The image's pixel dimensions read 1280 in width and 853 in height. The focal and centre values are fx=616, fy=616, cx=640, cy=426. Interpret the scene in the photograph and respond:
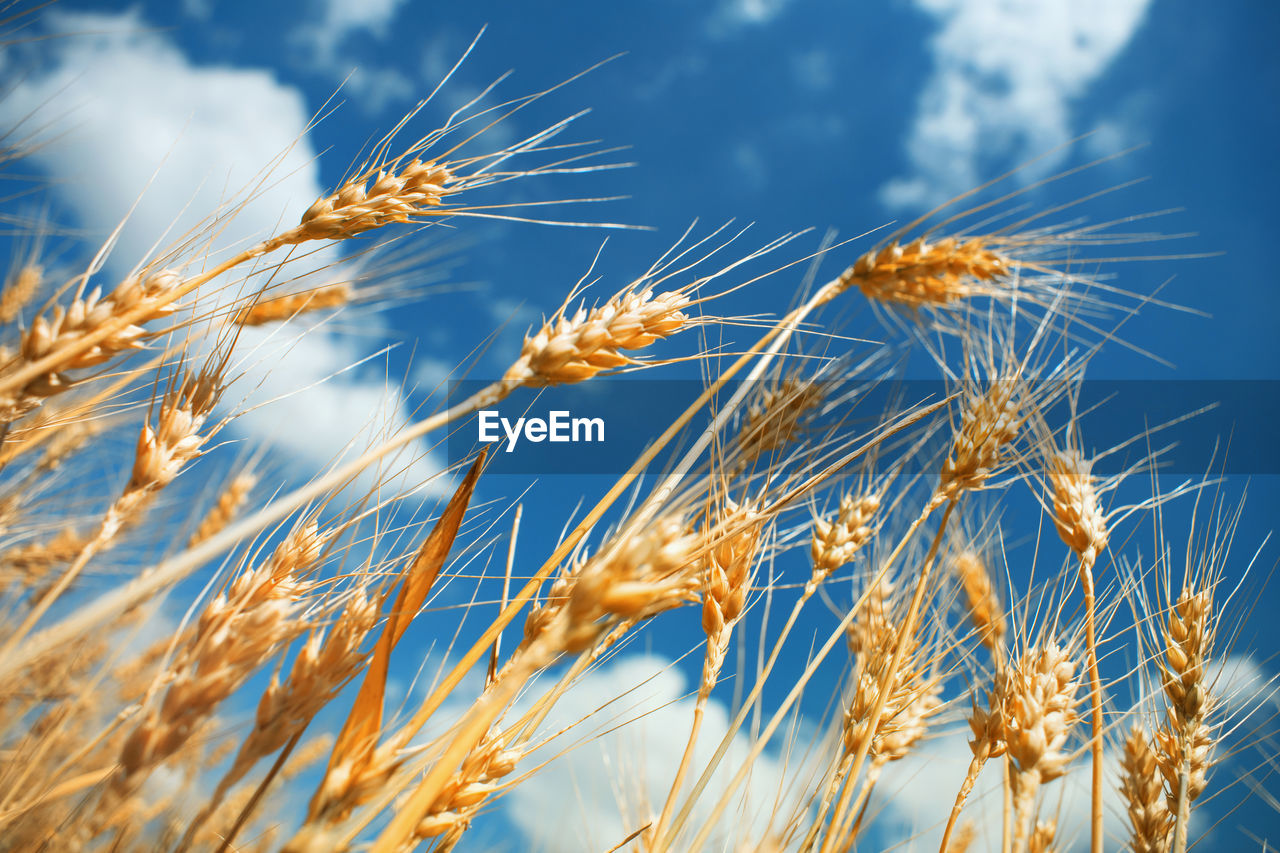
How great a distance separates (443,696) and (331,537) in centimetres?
48

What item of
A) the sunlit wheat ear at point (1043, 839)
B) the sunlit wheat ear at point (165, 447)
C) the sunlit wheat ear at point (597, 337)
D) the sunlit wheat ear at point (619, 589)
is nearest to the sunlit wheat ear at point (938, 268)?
the sunlit wheat ear at point (597, 337)

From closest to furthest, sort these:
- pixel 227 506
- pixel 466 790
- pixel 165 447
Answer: pixel 466 790
pixel 165 447
pixel 227 506

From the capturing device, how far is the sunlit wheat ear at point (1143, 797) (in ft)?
5.18

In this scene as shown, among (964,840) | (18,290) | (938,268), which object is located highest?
(938,268)

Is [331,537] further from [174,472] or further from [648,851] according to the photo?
[648,851]

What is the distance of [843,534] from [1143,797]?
3.66 ft

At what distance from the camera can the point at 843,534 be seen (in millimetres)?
1646

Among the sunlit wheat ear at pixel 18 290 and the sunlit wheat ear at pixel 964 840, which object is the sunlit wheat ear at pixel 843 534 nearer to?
the sunlit wheat ear at pixel 964 840

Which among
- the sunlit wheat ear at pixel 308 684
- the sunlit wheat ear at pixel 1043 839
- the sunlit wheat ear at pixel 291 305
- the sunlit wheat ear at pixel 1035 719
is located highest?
the sunlit wheat ear at pixel 291 305

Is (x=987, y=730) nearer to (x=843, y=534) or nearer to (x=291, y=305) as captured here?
(x=843, y=534)

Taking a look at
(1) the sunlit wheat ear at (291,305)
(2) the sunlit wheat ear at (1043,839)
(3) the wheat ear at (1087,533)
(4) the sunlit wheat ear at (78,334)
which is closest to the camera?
(4) the sunlit wheat ear at (78,334)

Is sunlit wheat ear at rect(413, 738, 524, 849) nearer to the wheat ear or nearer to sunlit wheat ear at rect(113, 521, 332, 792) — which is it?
sunlit wheat ear at rect(113, 521, 332, 792)

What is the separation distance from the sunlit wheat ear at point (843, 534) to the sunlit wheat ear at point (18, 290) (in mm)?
3522

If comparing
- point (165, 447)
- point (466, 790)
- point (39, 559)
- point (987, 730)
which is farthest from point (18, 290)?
point (987, 730)
